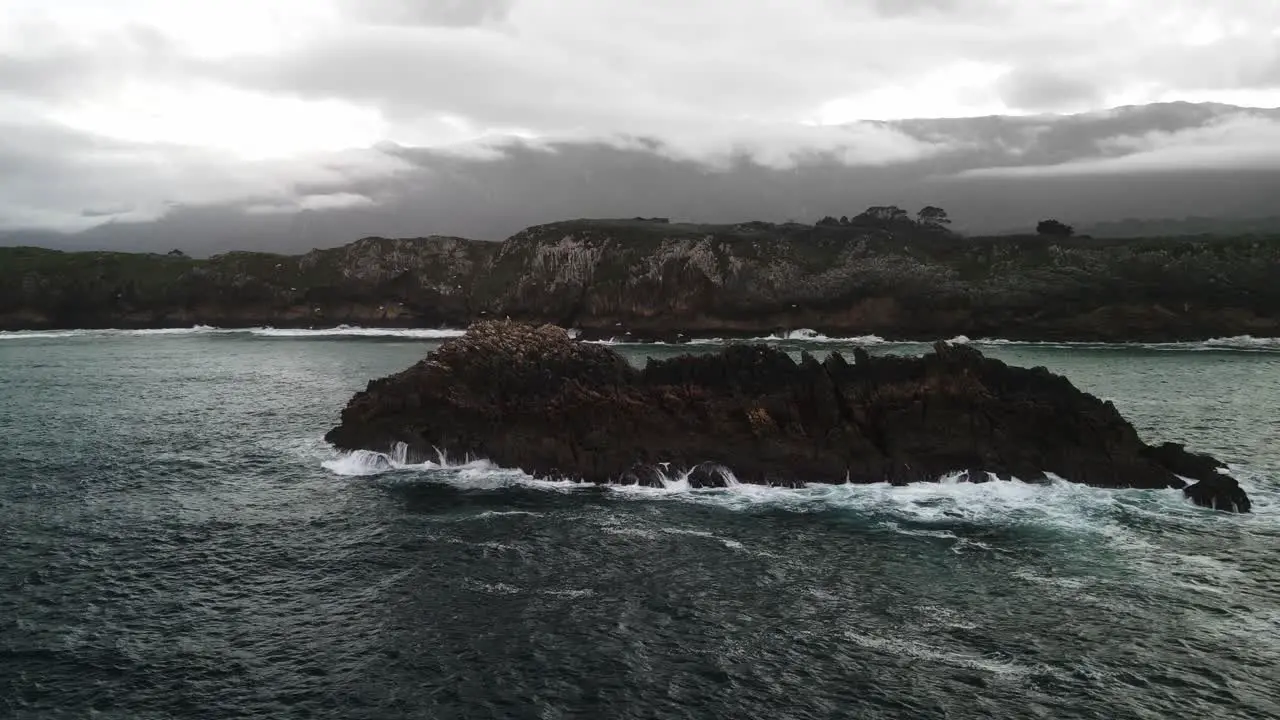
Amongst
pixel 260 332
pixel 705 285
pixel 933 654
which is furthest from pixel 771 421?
pixel 260 332

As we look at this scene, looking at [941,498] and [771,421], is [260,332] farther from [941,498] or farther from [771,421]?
[941,498]

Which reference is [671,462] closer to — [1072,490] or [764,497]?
[764,497]

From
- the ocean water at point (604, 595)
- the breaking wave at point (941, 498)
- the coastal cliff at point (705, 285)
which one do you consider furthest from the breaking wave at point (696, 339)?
the ocean water at point (604, 595)

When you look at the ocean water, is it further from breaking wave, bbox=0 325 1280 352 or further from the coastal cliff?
the coastal cliff

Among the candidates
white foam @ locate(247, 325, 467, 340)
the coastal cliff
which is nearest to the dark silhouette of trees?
the coastal cliff

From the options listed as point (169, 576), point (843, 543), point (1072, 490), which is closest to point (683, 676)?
point (843, 543)
